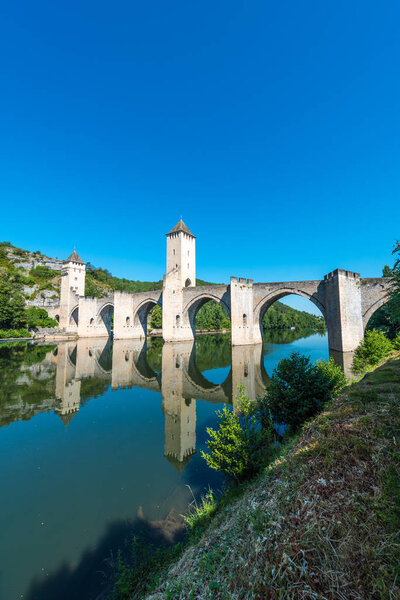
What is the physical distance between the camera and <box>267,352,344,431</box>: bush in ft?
22.2

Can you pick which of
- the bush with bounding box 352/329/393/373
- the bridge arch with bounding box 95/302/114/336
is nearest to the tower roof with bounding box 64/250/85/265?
the bridge arch with bounding box 95/302/114/336

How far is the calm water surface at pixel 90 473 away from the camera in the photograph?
3902 mm

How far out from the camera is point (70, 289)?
47.8m

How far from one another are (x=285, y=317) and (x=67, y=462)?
228 feet

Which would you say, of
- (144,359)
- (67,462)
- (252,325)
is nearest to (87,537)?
(67,462)

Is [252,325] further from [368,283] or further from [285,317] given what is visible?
[285,317]

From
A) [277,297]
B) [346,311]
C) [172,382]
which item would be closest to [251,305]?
[277,297]

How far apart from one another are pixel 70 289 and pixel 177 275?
23.8 metres

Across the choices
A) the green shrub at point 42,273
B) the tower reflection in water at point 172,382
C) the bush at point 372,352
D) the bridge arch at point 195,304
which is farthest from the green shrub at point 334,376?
the green shrub at point 42,273

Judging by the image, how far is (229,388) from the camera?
13375mm

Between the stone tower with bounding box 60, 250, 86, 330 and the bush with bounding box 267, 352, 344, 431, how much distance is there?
4673cm

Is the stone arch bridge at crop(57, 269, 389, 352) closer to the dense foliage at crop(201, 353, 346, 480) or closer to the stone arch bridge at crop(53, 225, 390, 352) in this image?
the stone arch bridge at crop(53, 225, 390, 352)

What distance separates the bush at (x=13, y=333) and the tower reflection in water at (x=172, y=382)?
22.3m

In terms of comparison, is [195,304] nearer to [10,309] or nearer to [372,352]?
[372,352]
